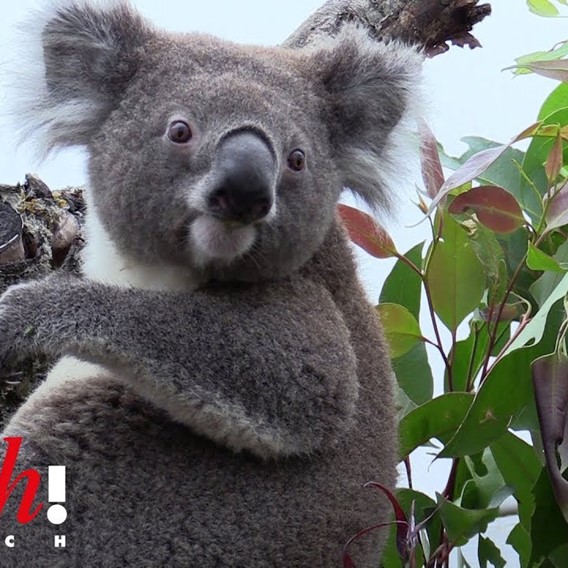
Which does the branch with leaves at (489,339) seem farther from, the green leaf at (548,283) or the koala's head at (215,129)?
the koala's head at (215,129)

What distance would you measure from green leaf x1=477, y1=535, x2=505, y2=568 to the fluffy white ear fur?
54.1 inches

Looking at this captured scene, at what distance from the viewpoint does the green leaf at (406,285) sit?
2.60 metres

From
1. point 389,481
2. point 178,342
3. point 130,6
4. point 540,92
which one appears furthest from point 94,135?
point 540,92

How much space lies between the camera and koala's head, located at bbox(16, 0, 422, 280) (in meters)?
1.93

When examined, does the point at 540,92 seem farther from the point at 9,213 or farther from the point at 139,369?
the point at 139,369

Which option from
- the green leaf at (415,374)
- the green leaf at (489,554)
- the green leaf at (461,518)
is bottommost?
the green leaf at (489,554)

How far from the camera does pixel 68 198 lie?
2.81m

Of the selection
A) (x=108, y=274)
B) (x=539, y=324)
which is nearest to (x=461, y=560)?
(x=539, y=324)

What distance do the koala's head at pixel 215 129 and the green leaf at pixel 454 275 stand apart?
0.67 feet

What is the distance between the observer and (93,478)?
1.93 metres

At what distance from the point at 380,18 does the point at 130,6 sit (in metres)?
1.04

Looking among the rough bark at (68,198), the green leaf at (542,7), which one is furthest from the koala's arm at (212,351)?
the green leaf at (542,7)

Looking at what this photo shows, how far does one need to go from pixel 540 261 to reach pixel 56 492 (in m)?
1.04
